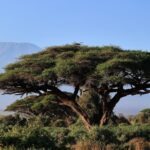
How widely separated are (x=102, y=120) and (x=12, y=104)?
19.5 metres

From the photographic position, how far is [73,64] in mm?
29938

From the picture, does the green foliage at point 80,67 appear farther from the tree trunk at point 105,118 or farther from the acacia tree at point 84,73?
the tree trunk at point 105,118

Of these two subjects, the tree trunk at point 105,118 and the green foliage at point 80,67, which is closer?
the green foliage at point 80,67

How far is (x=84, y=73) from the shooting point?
30.4 m

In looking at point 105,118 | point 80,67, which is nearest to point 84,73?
point 80,67

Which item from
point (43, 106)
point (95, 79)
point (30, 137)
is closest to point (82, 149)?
point (30, 137)

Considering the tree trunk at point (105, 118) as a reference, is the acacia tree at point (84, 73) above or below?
above

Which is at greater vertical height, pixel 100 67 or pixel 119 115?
pixel 100 67

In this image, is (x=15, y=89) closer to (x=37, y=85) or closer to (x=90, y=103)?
(x=37, y=85)

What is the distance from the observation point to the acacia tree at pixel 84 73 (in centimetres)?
2973

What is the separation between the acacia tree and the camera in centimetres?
2973

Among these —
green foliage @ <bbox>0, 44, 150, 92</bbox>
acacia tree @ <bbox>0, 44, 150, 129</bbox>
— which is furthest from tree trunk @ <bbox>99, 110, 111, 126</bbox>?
green foliage @ <bbox>0, 44, 150, 92</bbox>

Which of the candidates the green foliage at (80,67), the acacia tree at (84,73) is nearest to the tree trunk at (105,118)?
the acacia tree at (84,73)

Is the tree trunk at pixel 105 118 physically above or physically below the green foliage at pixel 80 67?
below
